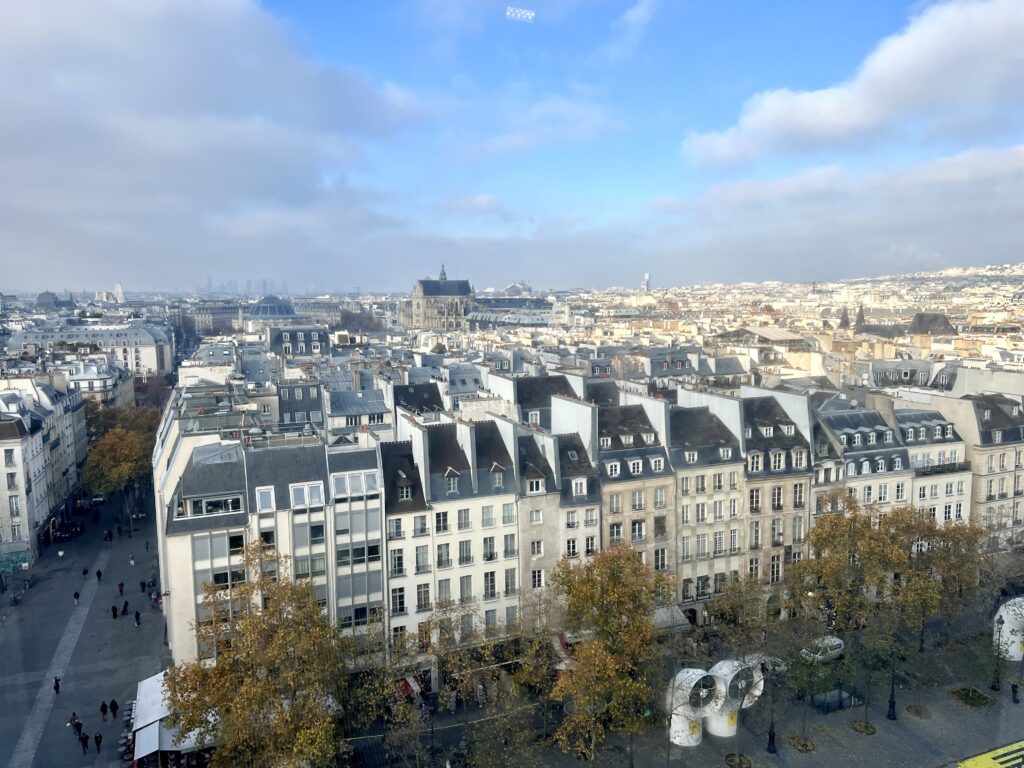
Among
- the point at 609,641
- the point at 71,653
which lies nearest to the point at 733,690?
the point at 609,641

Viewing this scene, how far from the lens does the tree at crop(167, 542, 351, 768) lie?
87.4 feet

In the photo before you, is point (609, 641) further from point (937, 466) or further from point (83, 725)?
point (937, 466)

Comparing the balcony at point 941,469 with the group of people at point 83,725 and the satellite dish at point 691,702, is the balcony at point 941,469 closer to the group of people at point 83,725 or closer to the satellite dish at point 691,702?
the satellite dish at point 691,702

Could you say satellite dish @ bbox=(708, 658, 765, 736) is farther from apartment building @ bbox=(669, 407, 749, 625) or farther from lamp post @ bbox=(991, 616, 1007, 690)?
lamp post @ bbox=(991, 616, 1007, 690)

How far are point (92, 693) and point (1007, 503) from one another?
63.0 meters

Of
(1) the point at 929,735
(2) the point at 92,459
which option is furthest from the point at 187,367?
(1) the point at 929,735

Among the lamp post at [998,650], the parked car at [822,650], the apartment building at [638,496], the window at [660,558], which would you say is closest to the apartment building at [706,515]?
the window at [660,558]

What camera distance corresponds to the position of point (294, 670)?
27625 millimetres

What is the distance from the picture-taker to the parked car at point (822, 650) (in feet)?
127

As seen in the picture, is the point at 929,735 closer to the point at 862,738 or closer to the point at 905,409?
the point at 862,738

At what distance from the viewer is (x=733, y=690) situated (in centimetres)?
3725

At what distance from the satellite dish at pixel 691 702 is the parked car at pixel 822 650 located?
5592 millimetres

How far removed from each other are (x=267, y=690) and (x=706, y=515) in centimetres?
3036

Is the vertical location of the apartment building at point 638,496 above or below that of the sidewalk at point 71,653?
above
